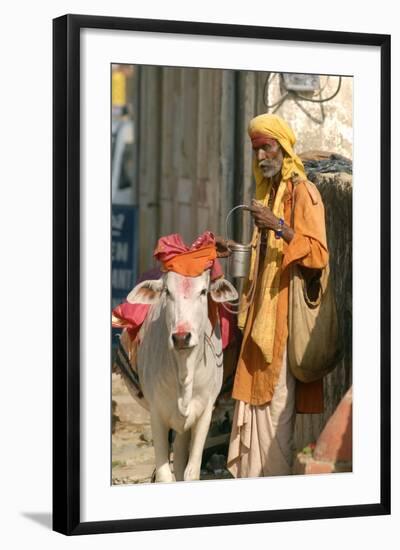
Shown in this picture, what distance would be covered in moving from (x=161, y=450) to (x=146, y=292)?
64 centimetres

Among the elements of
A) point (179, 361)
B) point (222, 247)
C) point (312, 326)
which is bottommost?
point (179, 361)

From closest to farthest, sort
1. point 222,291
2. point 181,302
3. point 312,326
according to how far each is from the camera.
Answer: point 181,302 < point 222,291 < point 312,326

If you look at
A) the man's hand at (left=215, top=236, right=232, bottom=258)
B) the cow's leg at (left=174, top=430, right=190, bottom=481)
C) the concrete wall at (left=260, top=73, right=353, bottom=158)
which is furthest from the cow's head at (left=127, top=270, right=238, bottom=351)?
the concrete wall at (left=260, top=73, right=353, bottom=158)

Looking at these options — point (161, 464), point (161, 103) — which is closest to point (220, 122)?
point (161, 103)

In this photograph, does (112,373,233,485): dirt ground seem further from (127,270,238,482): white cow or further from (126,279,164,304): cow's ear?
(126,279,164,304): cow's ear

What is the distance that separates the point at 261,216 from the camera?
26.9ft

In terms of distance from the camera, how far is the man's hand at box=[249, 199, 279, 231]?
818 cm

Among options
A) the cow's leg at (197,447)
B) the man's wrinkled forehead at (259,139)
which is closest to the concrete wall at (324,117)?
the man's wrinkled forehead at (259,139)

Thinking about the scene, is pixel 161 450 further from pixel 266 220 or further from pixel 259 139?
pixel 259 139

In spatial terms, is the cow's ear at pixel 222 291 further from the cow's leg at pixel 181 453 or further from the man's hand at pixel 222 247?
the cow's leg at pixel 181 453

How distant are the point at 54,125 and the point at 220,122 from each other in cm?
73

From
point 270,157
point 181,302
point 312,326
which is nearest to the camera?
point 181,302

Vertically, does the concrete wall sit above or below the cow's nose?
above

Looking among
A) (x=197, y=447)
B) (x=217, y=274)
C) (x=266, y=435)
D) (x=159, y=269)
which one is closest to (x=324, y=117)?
(x=217, y=274)
